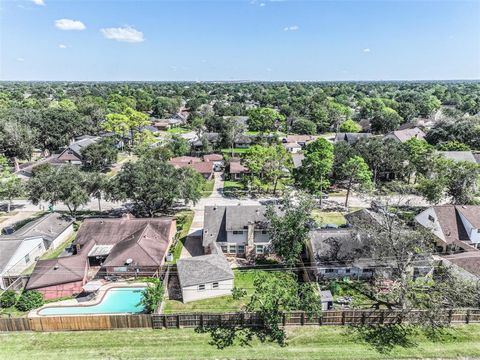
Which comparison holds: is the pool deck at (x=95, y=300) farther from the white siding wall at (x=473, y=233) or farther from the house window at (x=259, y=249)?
the white siding wall at (x=473, y=233)

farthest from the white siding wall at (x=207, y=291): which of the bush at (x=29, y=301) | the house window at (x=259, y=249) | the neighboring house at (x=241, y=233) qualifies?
the bush at (x=29, y=301)

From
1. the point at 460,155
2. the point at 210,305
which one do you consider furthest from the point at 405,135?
the point at 210,305

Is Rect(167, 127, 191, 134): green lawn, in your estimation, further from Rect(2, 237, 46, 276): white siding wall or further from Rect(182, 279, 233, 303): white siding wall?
Rect(182, 279, 233, 303): white siding wall

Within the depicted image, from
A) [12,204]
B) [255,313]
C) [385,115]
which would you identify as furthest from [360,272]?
[385,115]

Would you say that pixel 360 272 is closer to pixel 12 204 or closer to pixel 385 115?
pixel 12 204

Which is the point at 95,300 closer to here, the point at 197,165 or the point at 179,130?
the point at 197,165
